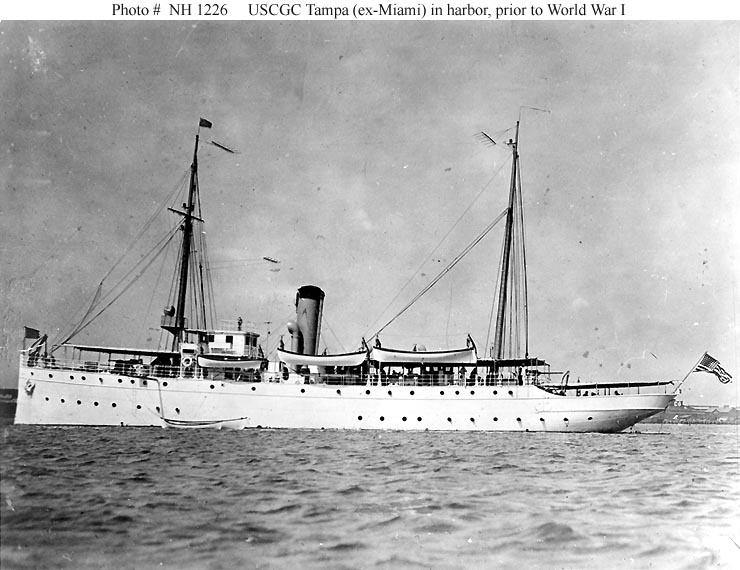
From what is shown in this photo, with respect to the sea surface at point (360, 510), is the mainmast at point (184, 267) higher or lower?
higher

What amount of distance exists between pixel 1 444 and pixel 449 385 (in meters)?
16.9

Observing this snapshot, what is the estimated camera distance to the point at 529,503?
942cm

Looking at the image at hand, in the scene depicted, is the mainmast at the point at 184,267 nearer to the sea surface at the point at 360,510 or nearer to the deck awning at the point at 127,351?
the deck awning at the point at 127,351

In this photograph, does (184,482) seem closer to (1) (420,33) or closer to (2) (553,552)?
(2) (553,552)

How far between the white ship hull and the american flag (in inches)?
315

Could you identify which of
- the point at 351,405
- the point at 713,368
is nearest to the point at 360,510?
the point at 713,368

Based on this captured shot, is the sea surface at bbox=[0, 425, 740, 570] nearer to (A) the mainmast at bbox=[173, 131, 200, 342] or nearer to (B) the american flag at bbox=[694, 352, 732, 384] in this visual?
(B) the american flag at bbox=[694, 352, 732, 384]

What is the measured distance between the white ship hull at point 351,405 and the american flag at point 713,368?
26.2 feet

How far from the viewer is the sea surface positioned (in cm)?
720

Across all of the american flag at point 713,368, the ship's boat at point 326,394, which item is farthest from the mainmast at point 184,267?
the american flag at point 713,368

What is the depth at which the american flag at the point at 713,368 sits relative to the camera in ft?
49.8

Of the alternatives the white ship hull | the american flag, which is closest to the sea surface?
the american flag

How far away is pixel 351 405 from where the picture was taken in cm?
2388

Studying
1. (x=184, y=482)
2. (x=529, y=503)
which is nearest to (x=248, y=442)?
(x=184, y=482)
